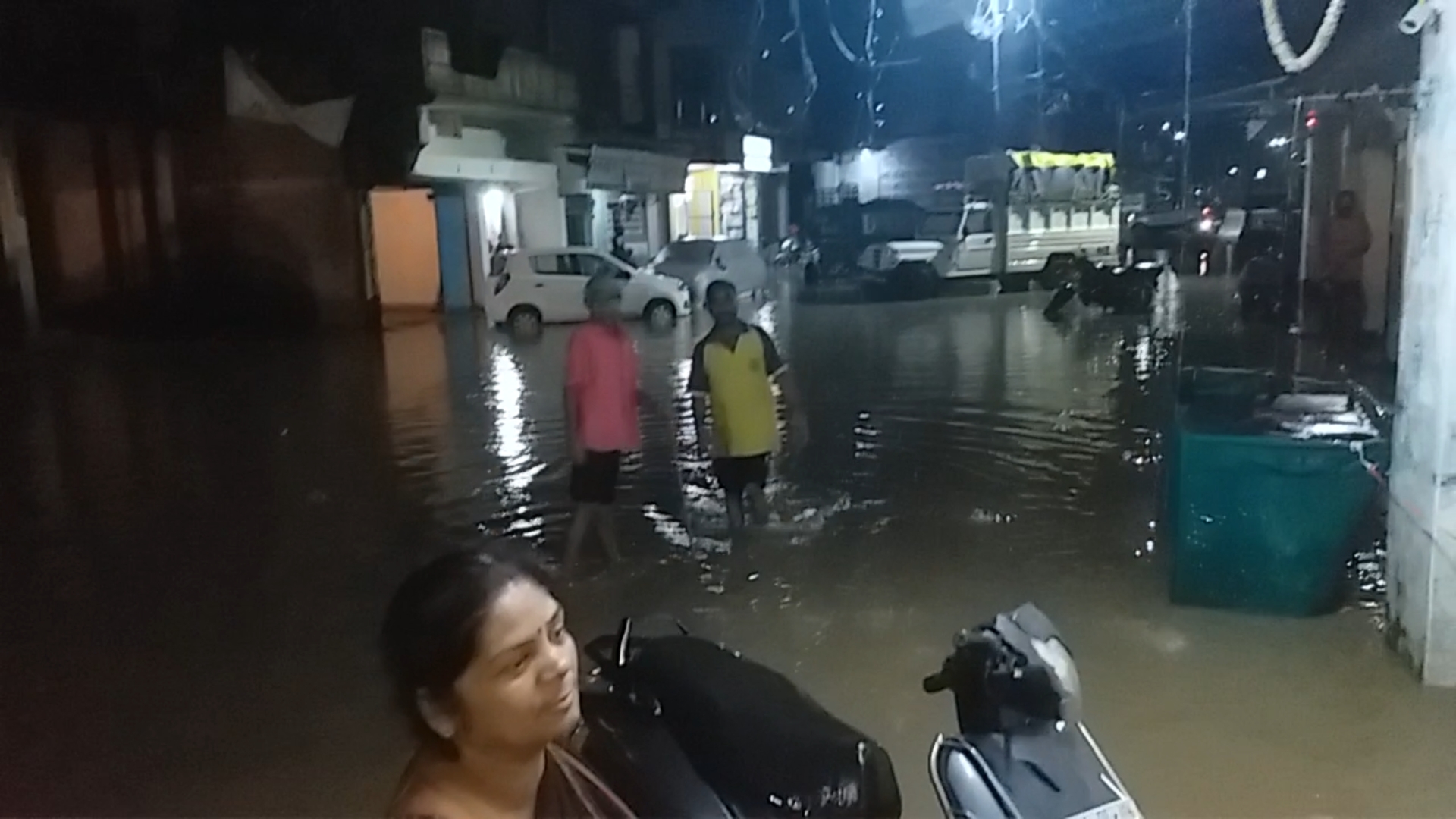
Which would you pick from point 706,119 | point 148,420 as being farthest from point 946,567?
point 148,420

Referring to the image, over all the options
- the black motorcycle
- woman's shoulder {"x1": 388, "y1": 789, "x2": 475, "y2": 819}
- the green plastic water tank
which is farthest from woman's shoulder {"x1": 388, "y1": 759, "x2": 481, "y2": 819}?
the black motorcycle

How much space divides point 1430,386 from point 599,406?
8.85 ft

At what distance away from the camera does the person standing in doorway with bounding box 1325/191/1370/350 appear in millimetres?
5488

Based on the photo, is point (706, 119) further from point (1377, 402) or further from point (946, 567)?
point (1377, 402)

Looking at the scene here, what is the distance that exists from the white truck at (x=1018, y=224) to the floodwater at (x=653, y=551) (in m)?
0.26

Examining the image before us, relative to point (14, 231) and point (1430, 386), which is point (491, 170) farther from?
point (1430, 386)

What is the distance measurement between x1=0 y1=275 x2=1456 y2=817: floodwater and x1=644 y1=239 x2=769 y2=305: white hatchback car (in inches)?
7.0

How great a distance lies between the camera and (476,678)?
1273 millimetres

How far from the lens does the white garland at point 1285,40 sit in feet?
11.5

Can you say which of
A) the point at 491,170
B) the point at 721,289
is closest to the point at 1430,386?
the point at 721,289

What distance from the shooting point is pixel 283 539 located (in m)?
5.34

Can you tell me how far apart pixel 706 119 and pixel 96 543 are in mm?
3360

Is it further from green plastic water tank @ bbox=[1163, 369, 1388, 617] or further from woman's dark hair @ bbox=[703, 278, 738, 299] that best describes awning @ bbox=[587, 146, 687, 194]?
green plastic water tank @ bbox=[1163, 369, 1388, 617]

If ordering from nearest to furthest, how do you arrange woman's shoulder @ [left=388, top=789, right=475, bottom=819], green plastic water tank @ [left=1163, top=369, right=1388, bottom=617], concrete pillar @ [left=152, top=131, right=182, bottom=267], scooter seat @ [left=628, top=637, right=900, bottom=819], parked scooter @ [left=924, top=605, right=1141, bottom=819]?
1. woman's shoulder @ [left=388, top=789, right=475, bottom=819]
2. scooter seat @ [left=628, top=637, right=900, bottom=819]
3. parked scooter @ [left=924, top=605, right=1141, bottom=819]
4. green plastic water tank @ [left=1163, top=369, right=1388, bottom=617]
5. concrete pillar @ [left=152, top=131, right=182, bottom=267]
